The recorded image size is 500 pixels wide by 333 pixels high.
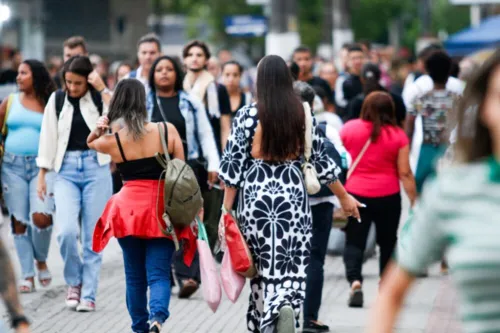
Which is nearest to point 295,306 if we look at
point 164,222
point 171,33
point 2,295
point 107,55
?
point 164,222

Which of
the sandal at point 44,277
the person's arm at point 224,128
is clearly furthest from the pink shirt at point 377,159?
the sandal at point 44,277

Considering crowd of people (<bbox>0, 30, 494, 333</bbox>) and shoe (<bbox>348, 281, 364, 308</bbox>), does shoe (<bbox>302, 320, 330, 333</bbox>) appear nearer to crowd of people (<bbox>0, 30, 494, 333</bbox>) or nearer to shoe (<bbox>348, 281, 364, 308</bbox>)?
crowd of people (<bbox>0, 30, 494, 333</bbox>)

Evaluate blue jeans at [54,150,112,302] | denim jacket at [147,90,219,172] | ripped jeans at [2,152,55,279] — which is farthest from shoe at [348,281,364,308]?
ripped jeans at [2,152,55,279]

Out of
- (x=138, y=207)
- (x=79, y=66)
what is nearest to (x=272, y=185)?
(x=138, y=207)

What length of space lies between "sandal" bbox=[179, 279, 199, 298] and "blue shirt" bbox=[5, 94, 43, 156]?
171 cm

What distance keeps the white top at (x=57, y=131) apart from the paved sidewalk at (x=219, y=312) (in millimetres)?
1152

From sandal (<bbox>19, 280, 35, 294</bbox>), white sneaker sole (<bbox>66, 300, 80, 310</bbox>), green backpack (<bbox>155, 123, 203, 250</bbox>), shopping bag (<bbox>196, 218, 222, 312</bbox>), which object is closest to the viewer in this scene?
shopping bag (<bbox>196, 218, 222, 312</bbox>)

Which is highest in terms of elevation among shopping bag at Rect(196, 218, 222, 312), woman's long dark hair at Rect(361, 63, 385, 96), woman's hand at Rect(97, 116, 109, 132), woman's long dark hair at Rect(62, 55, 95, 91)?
woman's long dark hair at Rect(62, 55, 95, 91)

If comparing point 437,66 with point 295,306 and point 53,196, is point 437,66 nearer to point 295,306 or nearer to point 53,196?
point 53,196

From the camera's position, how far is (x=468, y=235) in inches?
118

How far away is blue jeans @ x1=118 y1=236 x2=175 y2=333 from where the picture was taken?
7395 millimetres

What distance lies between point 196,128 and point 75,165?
0.99 metres

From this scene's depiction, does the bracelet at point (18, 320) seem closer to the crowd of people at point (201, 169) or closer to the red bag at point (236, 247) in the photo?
the crowd of people at point (201, 169)

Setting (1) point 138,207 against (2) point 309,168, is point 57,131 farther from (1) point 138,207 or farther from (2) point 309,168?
(2) point 309,168
